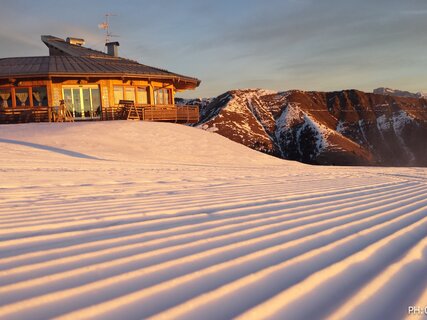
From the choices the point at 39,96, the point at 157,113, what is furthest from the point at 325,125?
the point at 39,96

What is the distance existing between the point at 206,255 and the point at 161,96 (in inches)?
838

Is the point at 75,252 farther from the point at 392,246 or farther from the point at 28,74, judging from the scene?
the point at 28,74

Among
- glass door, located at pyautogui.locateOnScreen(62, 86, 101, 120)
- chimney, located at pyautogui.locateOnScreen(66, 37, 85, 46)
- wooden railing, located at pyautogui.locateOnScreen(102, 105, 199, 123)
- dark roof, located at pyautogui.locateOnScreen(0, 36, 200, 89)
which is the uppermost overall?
chimney, located at pyautogui.locateOnScreen(66, 37, 85, 46)

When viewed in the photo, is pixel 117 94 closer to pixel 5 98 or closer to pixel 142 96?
pixel 142 96

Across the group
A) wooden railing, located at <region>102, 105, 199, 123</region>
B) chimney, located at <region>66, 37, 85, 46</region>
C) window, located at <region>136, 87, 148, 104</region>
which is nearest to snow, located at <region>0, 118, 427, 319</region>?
wooden railing, located at <region>102, 105, 199, 123</region>

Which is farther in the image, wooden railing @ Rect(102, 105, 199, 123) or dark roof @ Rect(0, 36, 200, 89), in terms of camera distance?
wooden railing @ Rect(102, 105, 199, 123)

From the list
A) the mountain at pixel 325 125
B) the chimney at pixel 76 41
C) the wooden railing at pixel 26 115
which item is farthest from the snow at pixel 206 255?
the mountain at pixel 325 125

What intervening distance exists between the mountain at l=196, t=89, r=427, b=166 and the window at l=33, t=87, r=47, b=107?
69.5 metres

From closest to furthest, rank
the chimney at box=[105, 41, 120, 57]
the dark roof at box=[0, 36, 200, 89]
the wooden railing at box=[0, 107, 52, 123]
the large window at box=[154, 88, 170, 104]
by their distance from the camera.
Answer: the wooden railing at box=[0, 107, 52, 123]
the dark roof at box=[0, 36, 200, 89]
the large window at box=[154, 88, 170, 104]
the chimney at box=[105, 41, 120, 57]

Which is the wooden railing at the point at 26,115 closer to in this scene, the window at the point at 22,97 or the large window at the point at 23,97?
the large window at the point at 23,97

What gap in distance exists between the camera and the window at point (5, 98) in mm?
19141

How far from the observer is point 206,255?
229 cm

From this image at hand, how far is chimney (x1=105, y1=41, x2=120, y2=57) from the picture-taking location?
27.7 metres

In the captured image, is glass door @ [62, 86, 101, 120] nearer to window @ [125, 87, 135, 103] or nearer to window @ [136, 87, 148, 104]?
window @ [125, 87, 135, 103]
